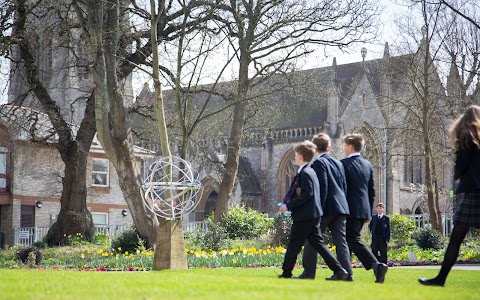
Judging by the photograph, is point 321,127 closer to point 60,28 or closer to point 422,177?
point 422,177

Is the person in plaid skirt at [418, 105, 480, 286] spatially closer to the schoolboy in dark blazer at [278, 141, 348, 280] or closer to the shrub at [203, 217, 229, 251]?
the schoolboy in dark blazer at [278, 141, 348, 280]

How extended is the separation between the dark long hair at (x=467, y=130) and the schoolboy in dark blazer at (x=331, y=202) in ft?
6.06

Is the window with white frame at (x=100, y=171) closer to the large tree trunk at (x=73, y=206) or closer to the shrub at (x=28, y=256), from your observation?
the large tree trunk at (x=73, y=206)

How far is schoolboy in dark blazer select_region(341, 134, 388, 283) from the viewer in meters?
11.2

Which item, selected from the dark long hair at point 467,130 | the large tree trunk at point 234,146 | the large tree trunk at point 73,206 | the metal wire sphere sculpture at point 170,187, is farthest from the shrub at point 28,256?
the dark long hair at point 467,130

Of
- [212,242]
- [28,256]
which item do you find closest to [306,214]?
[28,256]

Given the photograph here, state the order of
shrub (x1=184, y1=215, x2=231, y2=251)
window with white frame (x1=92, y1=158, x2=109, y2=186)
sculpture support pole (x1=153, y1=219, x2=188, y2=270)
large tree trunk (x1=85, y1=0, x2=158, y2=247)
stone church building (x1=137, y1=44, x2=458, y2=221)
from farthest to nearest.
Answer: stone church building (x1=137, y1=44, x2=458, y2=221), window with white frame (x1=92, y1=158, x2=109, y2=186), shrub (x1=184, y1=215, x2=231, y2=251), large tree trunk (x1=85, y1=0, x2=158, y2=247), sculpture support pole (x1=153, y1=219, x2=188, y2=270)

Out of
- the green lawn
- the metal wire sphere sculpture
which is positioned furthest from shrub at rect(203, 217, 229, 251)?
the green lawn

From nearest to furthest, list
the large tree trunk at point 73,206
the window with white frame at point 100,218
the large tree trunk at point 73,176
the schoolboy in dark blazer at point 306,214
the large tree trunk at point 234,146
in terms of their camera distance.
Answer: the schoolboy in dark blazer at point 306,214 < the large tree trunk at point 234,146 < the large tree trunk at point 73,176 < the large tree trunk at point 73,206 < the window with white frame at point 100,218

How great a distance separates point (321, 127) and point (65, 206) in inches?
1094

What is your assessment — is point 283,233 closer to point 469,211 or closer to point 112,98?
point 112,98

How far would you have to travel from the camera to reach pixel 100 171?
42844 millimetres

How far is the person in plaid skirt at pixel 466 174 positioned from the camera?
31.2 ft

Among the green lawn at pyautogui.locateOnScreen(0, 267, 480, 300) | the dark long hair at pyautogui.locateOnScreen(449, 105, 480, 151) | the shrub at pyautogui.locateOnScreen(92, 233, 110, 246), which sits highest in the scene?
the dark long hair at pyautogui.locateOnScreen(449, 105, 480, 151)
